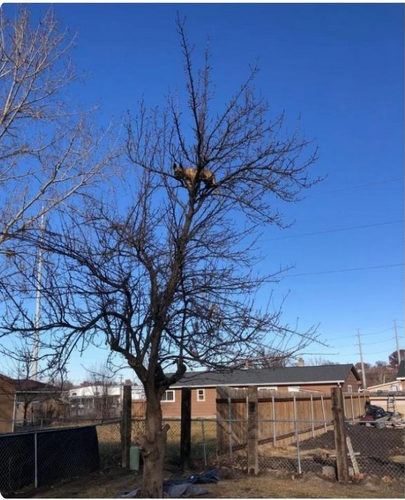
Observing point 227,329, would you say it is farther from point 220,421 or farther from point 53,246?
point 220,421

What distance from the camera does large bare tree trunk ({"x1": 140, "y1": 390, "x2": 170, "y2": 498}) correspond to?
7914mm

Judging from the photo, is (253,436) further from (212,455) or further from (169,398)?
(169,398)

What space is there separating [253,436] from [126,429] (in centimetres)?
373

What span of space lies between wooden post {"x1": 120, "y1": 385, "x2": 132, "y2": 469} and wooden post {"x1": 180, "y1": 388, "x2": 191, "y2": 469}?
1.52 m

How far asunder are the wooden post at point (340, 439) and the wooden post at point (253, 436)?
2.04m

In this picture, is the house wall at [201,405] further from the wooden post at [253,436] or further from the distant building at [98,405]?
the wooden post at [253,436]

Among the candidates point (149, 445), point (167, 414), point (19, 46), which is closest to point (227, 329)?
point (149, 445)

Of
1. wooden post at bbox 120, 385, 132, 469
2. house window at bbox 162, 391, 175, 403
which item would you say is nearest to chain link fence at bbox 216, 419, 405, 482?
wooden post at bbox 120, 385, 132, 469

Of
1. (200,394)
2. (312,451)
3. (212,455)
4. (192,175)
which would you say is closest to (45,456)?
(212,455)

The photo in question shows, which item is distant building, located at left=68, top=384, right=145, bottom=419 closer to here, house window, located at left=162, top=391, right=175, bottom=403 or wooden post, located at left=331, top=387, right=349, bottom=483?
house window, located at left=162, top=391, right=175, bottom=403

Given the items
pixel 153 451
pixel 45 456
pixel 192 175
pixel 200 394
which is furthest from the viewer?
pixel 200 394

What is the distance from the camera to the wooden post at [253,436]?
12562 millimetres

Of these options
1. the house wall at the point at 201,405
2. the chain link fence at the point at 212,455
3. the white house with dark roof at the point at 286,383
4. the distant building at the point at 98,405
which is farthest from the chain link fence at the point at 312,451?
the house wall at the point at 201,405

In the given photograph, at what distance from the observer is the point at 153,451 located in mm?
7898
